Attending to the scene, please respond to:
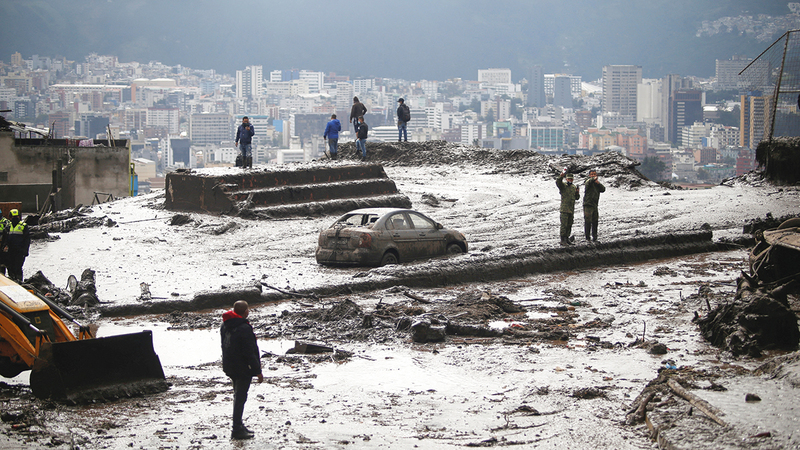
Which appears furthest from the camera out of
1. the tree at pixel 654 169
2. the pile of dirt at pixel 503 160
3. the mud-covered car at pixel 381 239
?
the tree at pixel 654 169

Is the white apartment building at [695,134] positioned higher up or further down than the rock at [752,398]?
higher up

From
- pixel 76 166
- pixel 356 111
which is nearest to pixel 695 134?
pixel 356 111

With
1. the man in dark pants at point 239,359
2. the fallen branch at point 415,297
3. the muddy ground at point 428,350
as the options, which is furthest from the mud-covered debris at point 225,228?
the man in dark pants at point 239,359

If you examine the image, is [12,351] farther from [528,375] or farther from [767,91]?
[767,91]

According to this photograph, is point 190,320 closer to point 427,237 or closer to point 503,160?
point 427,237

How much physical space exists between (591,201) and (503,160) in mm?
17050

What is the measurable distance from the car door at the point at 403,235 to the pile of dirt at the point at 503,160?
1322 cm

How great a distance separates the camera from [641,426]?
22.0ft

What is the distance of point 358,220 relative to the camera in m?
16.1

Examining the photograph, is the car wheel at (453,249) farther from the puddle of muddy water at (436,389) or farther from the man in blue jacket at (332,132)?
the man in blue jacket at (332,132)

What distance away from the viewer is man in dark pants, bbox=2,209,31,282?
43.7 feet

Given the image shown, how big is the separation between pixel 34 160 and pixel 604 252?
114ft

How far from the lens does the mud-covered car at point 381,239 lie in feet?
51.2

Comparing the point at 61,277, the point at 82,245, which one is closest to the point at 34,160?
the point at 82,245
